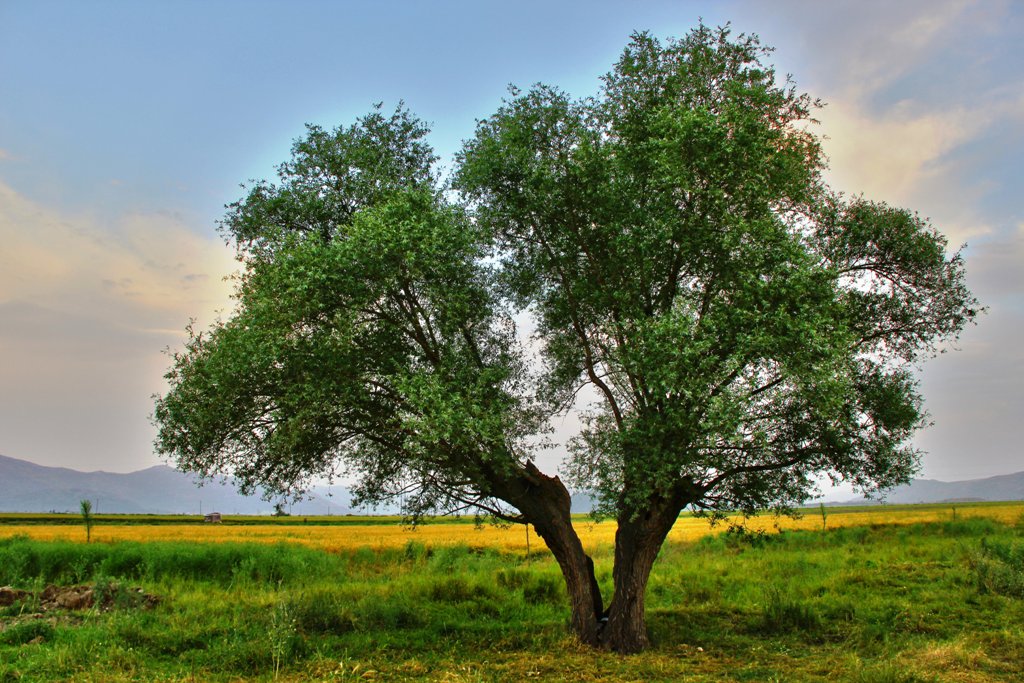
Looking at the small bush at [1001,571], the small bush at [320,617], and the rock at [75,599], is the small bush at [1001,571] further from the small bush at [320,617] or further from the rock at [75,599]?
the rock at [75,599]

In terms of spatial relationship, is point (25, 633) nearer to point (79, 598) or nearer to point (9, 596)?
point (79, 598)

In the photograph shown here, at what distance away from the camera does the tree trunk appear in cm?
1775

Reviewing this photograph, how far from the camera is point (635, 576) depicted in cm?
1792

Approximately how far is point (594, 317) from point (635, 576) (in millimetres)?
7366

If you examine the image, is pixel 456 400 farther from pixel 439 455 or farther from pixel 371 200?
pixel 371 200

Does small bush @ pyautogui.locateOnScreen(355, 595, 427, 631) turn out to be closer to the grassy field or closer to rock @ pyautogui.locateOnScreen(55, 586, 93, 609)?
the grassy field

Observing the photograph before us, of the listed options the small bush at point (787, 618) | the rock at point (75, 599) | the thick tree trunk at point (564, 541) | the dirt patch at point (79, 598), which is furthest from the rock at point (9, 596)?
the small bush at point (787, 618)

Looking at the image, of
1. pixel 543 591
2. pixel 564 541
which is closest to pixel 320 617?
pixel 564 541

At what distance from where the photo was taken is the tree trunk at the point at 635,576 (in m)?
17.8

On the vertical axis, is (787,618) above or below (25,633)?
below

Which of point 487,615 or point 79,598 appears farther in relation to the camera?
point 487,615

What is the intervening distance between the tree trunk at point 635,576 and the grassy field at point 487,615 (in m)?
0.84

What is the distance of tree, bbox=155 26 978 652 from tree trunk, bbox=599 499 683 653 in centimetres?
7

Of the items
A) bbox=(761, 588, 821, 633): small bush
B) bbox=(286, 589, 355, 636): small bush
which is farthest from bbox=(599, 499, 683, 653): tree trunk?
bbox=(286, 589, 355, 636): small bush
